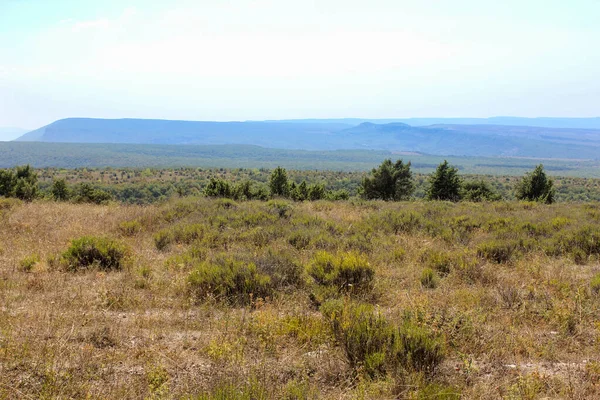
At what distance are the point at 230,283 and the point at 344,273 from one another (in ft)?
5.78

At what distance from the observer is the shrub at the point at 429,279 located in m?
5.80

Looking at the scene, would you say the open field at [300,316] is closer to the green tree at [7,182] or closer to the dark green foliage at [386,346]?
the dark green foliage at [386,346]

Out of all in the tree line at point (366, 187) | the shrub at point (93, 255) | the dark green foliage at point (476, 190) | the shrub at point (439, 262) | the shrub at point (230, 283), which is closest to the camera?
the shrub at point (230, 283)

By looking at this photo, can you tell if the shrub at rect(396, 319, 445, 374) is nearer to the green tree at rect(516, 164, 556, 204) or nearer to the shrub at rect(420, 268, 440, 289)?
the shrub at rect(420, 268, 440, 289)

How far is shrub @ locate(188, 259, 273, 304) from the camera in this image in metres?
5.22

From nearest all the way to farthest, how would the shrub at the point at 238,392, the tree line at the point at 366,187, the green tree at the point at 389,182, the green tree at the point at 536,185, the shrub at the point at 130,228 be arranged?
the shrub at the point at 238,392 → the shrub at the point at 130,228 → the tree line at the point at 366,187 → the green tree at the point at 536,185 → the green tree at the point at 389,182

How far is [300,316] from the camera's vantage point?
14.6 ft

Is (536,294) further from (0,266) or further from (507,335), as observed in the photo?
(0,266)

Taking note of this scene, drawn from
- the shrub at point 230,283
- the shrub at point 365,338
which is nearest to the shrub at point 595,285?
the shrub at point 365,338

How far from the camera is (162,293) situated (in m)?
5.33

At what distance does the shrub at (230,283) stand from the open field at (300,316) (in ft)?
0.09

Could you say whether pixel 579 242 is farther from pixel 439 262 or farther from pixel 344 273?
pixel 344 273

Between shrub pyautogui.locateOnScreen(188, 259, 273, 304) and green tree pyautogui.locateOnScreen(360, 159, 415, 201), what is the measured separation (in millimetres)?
23220

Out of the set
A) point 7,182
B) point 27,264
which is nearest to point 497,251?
point 27,264
